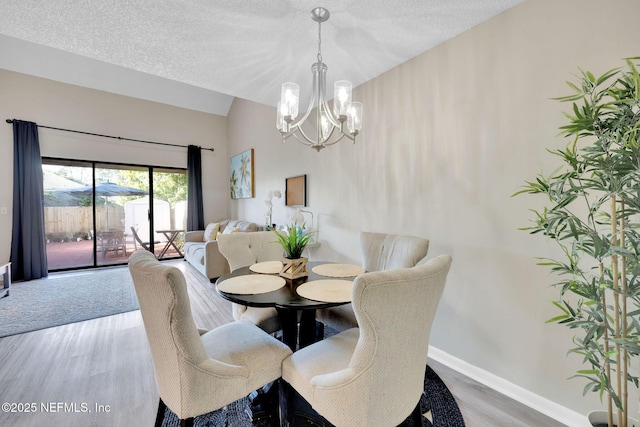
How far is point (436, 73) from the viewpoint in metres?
2.12

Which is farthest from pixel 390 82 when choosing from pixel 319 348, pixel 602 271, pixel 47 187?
pixel 47 187

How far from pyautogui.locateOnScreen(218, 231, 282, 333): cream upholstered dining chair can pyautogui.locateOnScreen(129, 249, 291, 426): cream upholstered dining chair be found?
57 centimetres

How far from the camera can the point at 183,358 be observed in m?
1.05

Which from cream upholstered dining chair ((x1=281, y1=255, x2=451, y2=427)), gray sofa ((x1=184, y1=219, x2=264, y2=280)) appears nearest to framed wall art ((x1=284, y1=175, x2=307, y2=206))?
gray sofa ((x1=184, y1=219, x2=264, y2=280))

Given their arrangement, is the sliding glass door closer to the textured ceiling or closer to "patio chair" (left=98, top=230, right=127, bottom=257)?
"patio chair" (left=98, top=230, right=127, bottom=257)

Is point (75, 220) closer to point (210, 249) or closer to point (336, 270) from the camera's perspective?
point (210, 249)

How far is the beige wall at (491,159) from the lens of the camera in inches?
59.9

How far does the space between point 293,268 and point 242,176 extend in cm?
428

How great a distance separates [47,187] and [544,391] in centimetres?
702

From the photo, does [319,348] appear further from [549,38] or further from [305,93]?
[305,93]

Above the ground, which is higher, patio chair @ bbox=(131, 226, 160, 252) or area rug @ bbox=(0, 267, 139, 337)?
patio chair @ bbox=(131, 226, 160, 252)

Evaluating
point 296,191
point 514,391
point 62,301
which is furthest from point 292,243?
point 62,301

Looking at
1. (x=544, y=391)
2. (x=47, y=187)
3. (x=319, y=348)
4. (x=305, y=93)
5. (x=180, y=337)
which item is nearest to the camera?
(x=180, y=337)

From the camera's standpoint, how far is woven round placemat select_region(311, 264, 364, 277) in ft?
6.05
